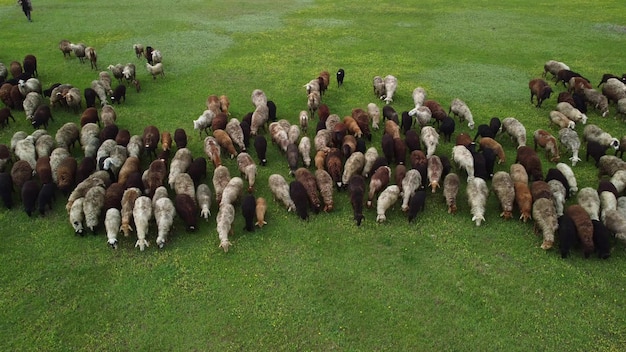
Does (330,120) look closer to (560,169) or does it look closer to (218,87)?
(218,87)

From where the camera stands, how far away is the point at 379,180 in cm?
1182

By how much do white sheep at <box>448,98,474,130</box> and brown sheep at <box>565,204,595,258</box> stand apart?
5.21 meters

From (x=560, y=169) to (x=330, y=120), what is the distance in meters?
6.89

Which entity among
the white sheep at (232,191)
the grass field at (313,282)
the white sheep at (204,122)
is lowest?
the grass field at (313,282)

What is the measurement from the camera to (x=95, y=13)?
2709 cm

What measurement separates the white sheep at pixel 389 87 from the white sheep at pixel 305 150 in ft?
14.5

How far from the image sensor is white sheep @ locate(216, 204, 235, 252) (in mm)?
10073

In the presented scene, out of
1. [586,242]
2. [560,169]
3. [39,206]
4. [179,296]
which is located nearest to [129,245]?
[179,296]

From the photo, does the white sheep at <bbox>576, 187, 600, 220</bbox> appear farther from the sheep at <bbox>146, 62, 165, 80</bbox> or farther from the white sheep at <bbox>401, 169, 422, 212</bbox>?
the sheep at <bbox>146, 62, 165, 80</bbox>

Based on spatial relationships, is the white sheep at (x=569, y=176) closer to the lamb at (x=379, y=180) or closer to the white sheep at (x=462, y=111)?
the white sheep at (x=462, y=111)

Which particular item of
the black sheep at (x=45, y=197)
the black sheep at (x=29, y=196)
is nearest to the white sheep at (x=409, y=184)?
the black sheep at (x=45, y=197)

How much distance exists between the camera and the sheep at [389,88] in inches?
655

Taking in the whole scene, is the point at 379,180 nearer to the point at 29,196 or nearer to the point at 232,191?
the point at 232,191

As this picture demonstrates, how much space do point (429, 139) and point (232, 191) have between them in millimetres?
6124
